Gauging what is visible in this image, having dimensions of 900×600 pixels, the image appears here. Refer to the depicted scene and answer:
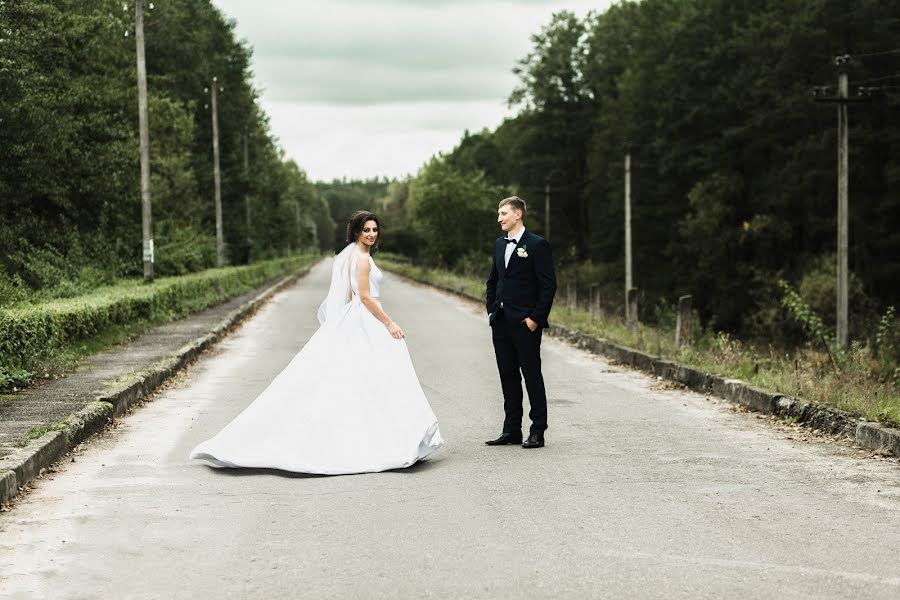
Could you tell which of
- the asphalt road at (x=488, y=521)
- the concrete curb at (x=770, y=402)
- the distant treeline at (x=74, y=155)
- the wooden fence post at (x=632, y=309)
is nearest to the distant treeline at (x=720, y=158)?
the wooden fence post at (x=632, y=309)

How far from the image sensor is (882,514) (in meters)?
6.24

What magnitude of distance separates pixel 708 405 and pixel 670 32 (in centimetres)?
4374

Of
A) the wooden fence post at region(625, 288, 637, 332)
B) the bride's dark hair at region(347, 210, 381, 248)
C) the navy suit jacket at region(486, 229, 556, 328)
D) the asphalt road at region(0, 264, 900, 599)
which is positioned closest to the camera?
the asphalt road at region(0, 264, 900, 599)

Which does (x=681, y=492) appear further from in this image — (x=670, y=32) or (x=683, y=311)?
(x=670, y=32)

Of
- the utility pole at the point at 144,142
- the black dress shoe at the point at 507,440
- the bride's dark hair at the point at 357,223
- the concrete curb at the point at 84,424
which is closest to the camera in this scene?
the concrete curb at the point at 84,424

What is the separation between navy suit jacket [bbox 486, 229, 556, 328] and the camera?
8484 mm

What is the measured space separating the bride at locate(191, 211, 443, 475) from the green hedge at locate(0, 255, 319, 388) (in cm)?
463

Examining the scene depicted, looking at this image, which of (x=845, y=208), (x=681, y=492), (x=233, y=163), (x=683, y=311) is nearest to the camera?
(x=681, y=492)

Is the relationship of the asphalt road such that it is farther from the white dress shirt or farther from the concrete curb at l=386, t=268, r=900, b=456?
the white dress shirt

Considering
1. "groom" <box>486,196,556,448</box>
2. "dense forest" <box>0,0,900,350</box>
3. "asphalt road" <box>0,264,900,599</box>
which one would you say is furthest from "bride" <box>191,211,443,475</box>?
"dense forest" <box>0,0,900,350</box>

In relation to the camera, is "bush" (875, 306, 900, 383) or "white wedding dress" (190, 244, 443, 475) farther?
"bush" (875, 306, 900, 383)

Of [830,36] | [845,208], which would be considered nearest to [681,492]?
[845,208]

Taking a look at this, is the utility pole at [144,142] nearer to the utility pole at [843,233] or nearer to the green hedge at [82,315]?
the green hedge at [82,315]

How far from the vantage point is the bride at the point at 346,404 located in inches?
301
